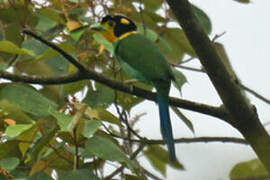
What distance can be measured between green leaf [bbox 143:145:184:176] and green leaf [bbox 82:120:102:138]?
62 centimetres

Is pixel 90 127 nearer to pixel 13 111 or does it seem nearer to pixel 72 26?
pixel 13 111

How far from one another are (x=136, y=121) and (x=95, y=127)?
642 millimetres

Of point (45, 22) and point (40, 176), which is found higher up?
point (45, 22)

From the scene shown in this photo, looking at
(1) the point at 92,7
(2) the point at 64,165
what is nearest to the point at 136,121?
(1) the point at 92,7

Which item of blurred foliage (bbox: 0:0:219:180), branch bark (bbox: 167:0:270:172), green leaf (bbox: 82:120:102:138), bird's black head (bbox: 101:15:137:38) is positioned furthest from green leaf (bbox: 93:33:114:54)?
bird's black head (bbox: 101:15:137:38)

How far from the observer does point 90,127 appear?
1.05 meters

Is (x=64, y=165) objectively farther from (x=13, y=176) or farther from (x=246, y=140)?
(x=246, y=140)

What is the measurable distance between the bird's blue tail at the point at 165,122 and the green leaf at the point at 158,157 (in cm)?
8

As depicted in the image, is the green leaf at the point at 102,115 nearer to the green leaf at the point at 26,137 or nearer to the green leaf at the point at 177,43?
the green leaf at the point at 26,137

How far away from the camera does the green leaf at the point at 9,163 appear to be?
1.10 meters

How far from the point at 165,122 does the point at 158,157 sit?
0.12m

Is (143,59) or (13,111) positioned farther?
(143,59)

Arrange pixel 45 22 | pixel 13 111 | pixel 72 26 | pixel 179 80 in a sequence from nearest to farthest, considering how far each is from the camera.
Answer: pixel 13 111
pixel 72 26
pixel 179 80
pixel 45 22

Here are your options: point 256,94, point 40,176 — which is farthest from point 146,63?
point 40,176
